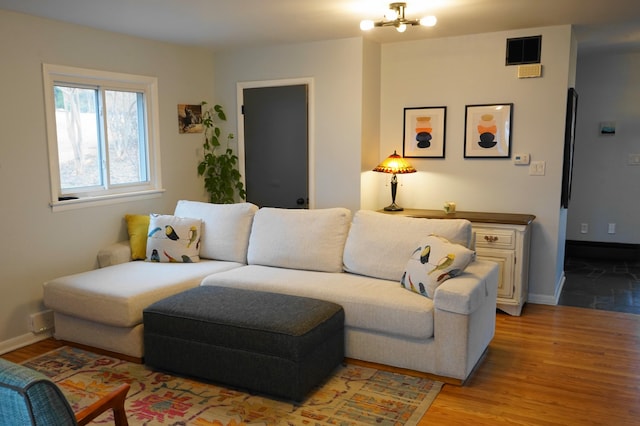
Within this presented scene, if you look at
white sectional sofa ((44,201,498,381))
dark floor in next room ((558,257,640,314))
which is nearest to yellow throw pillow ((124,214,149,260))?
white sectional sofa ((44,201,498,381))

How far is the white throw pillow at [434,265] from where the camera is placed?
10.6ft

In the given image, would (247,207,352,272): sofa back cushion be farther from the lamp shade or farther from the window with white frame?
the window with white frame

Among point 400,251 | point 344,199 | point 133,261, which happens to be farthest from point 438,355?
point 133,261

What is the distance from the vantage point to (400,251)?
3.64m

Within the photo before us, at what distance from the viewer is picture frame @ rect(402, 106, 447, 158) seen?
4.93 meters

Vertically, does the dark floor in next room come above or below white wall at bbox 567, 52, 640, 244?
below

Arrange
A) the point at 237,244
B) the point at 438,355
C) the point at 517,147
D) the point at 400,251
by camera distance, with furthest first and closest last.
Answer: the point at 517,147 < the point at 237,244 < the point at 400,251 < the point at 438,355

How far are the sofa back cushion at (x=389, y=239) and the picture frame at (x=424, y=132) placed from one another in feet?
4.50

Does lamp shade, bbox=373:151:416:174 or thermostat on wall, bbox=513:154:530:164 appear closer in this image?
thermostat on wall, bbox=513:154:530:164

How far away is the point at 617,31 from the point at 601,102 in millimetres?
1729

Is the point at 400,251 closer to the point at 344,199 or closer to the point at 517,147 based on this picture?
the point at 344,199

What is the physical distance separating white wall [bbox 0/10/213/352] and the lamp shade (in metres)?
2.24

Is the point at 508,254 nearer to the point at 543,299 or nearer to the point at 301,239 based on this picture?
the point at 543,299

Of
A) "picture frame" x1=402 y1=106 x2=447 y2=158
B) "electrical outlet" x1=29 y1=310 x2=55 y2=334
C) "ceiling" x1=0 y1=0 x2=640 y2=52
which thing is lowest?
"electrical outlet" x1=29 y1=310 x2=55 y2=334
